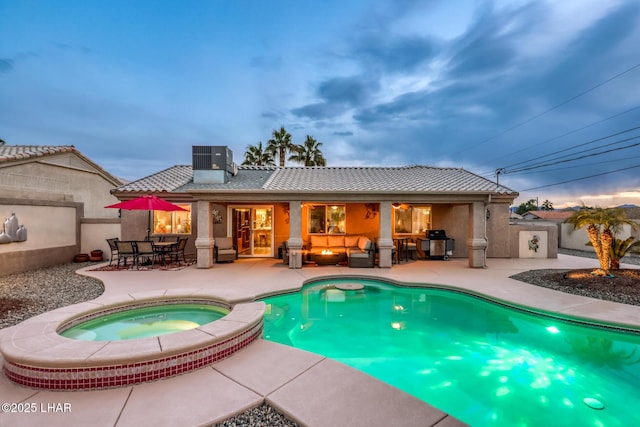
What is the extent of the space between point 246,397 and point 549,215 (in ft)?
127

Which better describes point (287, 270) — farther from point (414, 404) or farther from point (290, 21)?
point (290, 21)

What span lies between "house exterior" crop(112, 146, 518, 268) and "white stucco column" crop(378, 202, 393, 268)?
37 millimetres

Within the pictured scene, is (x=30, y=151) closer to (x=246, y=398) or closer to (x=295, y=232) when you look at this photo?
(x=295, y=232)

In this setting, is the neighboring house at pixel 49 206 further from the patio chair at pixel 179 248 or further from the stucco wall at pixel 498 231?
the stucco wall at pixel 498 231

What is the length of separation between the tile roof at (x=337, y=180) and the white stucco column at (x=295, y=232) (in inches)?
29.0

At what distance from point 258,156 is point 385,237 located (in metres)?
17.9

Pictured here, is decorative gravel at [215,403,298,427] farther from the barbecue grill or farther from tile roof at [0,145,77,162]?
tile roof at [0,145,77,162]

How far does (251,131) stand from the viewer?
31828 mm

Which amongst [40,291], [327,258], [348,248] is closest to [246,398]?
[40,291]

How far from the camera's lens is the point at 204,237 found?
1029 centimetres

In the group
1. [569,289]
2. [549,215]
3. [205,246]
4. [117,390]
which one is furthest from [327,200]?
[549,215]

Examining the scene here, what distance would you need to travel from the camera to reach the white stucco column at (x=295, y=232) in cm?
1032

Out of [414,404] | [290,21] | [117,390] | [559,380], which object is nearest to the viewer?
[414,404]

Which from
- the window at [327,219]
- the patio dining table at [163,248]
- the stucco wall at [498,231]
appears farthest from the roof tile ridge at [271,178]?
the stucco wall at [498,231]
